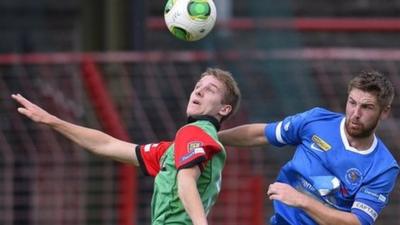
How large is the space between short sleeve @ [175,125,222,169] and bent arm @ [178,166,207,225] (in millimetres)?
45

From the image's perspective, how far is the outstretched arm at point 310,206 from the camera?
8.51 meters

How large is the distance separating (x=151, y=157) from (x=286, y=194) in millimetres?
985

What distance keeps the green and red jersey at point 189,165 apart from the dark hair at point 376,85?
793 mm

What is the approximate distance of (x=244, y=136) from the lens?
9.42m

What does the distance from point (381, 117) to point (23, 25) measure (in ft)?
23.1

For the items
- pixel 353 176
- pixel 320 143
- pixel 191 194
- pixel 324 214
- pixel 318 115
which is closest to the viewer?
pixel 191 194

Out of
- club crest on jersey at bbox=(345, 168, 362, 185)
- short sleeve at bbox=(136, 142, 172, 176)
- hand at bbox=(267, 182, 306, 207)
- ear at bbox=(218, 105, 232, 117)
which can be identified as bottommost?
hand at bbox=(267, 182, 306, 207)

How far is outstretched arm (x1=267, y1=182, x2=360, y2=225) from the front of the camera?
8.51 meters

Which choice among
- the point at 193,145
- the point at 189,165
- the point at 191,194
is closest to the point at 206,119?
the point at 193,145

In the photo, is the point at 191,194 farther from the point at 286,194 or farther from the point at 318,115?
the point at 318,115

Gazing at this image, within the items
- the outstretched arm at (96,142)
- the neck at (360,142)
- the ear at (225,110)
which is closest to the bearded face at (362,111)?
the neck at (360,142)

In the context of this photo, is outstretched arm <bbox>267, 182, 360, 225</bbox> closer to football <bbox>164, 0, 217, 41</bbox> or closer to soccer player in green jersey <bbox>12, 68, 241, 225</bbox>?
soccer player in green jersey <bbox>12, 68, 241, 225</bbox>

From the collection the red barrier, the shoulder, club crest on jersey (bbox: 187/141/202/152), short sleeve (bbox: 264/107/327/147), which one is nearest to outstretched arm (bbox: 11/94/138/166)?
club crest on jersey (bbox: 187/141/202/152)

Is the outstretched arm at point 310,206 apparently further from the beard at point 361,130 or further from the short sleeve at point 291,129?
the short sleeve at point 291,129
